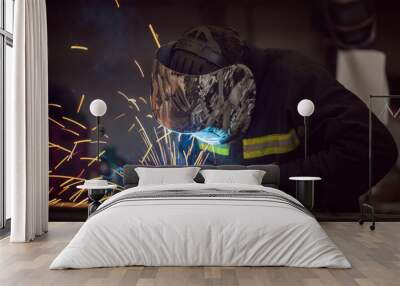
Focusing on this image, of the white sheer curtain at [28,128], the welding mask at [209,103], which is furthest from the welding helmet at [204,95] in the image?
the white sheer curtain at [28,128]

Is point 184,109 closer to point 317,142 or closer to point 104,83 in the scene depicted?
point 104,83

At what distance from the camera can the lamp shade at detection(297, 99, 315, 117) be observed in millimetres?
6828

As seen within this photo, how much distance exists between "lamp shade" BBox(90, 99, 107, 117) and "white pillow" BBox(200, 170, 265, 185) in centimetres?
152

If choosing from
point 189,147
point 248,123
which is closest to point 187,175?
point 189,147

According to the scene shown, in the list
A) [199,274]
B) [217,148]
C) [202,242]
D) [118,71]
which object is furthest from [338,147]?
[199,274]

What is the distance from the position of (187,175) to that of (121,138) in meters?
1.19

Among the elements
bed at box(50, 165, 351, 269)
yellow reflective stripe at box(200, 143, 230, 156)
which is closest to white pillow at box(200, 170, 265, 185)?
yellow reflective stripe at box(200, 143, 230, 156)

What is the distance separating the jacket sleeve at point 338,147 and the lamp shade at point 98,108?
2425 mm

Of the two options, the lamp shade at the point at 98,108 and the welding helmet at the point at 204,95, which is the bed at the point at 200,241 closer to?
the lamp shade at the point at 98,108

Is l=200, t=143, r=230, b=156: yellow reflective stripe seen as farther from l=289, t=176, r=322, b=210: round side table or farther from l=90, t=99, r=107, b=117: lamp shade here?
A: l=90, t=99, r=107, b=117: lamp shade

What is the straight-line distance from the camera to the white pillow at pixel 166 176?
6533 mm

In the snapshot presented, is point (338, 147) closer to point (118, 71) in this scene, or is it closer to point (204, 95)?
point (204, 95)

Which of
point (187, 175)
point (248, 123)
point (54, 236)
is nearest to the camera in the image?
point (54, 236)

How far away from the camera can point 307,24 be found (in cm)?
732
